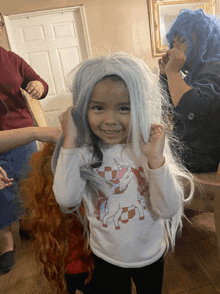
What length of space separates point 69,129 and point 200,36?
0.76 m

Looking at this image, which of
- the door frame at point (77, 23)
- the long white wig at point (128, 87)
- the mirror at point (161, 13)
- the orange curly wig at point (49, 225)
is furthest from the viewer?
the mirror at point (161, 13)

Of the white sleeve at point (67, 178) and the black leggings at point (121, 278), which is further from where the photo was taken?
the black leggings at point (121, 278)

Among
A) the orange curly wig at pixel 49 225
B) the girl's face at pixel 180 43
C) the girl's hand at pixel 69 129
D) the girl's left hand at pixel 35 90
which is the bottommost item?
the orange curly wig at pixel 49 225

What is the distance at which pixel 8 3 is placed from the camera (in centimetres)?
250

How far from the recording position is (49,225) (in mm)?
510

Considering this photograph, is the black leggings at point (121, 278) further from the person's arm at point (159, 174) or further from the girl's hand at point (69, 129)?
the girl's hand at point (69, 129)

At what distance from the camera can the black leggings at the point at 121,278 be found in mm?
545

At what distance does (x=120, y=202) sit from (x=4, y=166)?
56 cm

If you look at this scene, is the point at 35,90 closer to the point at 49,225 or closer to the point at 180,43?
the point at 49,225

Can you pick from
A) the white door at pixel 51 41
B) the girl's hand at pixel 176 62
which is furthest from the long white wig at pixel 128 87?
the white door at pixel 51 41

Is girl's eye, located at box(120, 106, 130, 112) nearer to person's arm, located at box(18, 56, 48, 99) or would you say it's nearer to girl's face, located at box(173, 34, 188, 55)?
person's arm, located at box(18, 56, 48, 99)

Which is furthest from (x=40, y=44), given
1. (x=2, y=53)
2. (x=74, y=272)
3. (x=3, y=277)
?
(x=74, y=272)

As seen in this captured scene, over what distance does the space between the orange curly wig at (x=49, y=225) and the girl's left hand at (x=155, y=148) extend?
23 centimetres

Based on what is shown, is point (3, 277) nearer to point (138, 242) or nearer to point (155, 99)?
point (138, 242)
